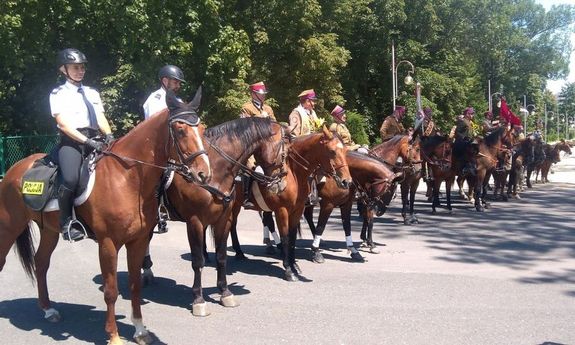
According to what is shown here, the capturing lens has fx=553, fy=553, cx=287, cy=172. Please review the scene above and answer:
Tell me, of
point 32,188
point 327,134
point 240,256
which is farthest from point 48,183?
point 240,256

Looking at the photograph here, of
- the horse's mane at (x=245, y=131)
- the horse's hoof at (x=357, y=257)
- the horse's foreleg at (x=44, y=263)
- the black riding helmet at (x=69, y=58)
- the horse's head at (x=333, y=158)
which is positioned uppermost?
the black riding helmet at (x=69, y=58)

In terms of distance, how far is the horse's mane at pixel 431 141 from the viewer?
15.2m

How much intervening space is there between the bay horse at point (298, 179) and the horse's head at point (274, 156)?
0.67 meters

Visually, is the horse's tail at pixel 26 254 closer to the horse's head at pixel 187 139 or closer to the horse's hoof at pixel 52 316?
the horse's hoof at pixel 52 316

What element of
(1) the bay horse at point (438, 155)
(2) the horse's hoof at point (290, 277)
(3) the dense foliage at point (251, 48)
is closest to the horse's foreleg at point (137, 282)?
(2) the horse's hoof at point (290, 277)

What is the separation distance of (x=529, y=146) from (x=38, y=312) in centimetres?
1925

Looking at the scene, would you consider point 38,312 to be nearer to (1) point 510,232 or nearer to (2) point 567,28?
(1) point 510,232

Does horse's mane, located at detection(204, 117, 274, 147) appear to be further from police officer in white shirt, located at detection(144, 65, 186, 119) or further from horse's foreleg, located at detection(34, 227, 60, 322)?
horse's foreleg, located at detection(34, 227, 60, 322)

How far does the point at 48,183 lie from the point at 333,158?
3.96 metres

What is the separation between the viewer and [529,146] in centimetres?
2117

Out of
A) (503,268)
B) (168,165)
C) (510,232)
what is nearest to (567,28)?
(510,232)

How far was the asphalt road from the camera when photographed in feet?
19.0

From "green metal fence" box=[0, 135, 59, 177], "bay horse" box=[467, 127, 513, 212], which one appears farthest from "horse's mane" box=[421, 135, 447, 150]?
"green metal fence" box=[0, 135, 59, 177]

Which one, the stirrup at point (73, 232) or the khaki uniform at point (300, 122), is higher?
the khaki uniform at point (300, 122)
